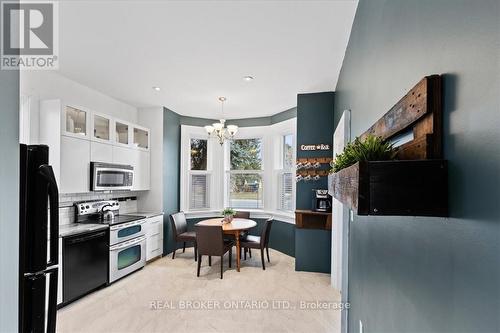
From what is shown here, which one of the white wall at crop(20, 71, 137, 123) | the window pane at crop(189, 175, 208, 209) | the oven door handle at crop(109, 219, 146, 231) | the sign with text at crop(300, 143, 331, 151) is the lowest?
the oven door handle at crop(109, 219, 146, 231)

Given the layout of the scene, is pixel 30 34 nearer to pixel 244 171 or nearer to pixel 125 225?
pixel 125 225

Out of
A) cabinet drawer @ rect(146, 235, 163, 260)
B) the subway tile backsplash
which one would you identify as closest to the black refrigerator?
the subway tile backsplash

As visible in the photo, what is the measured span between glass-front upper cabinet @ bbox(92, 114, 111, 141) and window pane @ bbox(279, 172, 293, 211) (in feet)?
10.3

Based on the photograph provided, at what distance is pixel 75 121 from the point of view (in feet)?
11.1

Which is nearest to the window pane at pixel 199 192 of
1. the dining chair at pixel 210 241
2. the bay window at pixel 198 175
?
the bay window at pixel 198 175

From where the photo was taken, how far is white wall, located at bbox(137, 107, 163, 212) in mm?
4863

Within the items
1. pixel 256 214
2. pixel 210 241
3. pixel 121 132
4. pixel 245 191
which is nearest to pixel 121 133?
pixel 121 132

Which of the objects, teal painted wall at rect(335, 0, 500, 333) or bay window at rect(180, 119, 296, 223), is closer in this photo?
teal painted wall at rect(335, 0, 500, 333)

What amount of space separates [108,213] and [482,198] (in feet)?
14.0

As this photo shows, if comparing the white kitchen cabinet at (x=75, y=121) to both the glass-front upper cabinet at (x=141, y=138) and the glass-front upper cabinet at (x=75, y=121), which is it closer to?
the glass-front upper cabinet at (x=75, y=121)

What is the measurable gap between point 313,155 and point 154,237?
306 cm

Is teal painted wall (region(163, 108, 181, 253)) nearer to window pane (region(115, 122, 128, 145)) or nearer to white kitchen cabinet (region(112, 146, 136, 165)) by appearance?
white kitchen cabinet (region(112, 146, 136, 165))

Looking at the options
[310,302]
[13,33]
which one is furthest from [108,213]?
[13,33]

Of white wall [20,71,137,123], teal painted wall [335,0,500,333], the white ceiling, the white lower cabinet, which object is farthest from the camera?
the white lower cabinet
